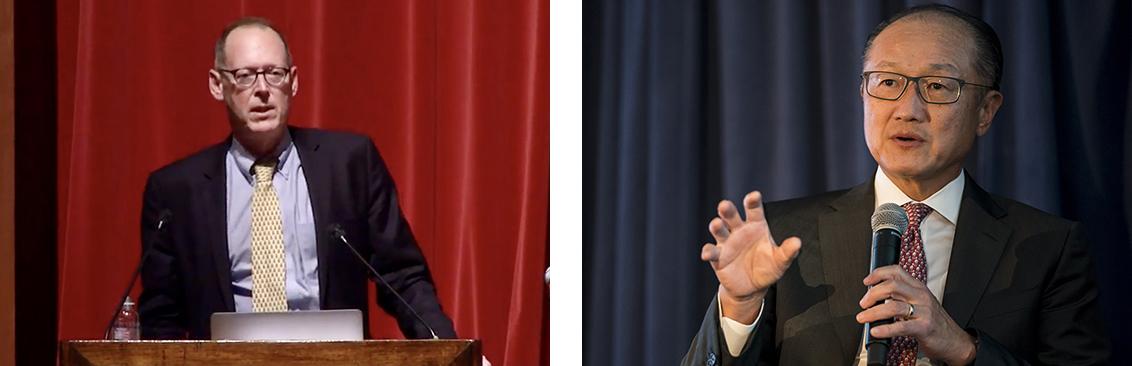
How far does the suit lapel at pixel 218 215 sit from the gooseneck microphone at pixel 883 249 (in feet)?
6.31

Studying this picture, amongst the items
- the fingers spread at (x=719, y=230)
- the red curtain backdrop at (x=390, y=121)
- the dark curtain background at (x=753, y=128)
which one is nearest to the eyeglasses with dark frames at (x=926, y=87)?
the dark curtain background at (x=753, y=128)

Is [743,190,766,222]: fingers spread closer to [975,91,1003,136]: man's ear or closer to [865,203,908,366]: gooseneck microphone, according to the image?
[865,203,908,366]: gooseneck microphone

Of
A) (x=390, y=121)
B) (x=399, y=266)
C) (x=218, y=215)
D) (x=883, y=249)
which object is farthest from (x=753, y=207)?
(x=218, y=215)

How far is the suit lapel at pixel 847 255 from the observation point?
289 centimetres

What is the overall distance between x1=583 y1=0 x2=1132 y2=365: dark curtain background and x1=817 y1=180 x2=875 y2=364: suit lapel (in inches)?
2.5

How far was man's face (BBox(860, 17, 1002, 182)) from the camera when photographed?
9.45ft

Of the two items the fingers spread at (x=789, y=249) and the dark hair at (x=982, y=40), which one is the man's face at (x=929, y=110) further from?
the fingers spread at (x=789, y=249)

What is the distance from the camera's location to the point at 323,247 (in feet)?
12.6

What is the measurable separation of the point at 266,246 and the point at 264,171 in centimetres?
22

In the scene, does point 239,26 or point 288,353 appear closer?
point 288,353

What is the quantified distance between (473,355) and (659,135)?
2.13 feet

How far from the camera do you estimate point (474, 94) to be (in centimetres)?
395

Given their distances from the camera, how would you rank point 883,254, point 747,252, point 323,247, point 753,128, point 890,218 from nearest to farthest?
point 883,254 < point 890,218 < point 747,252 < point 753,128 < point 323,247

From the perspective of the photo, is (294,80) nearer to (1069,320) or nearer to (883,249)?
(883,249)
